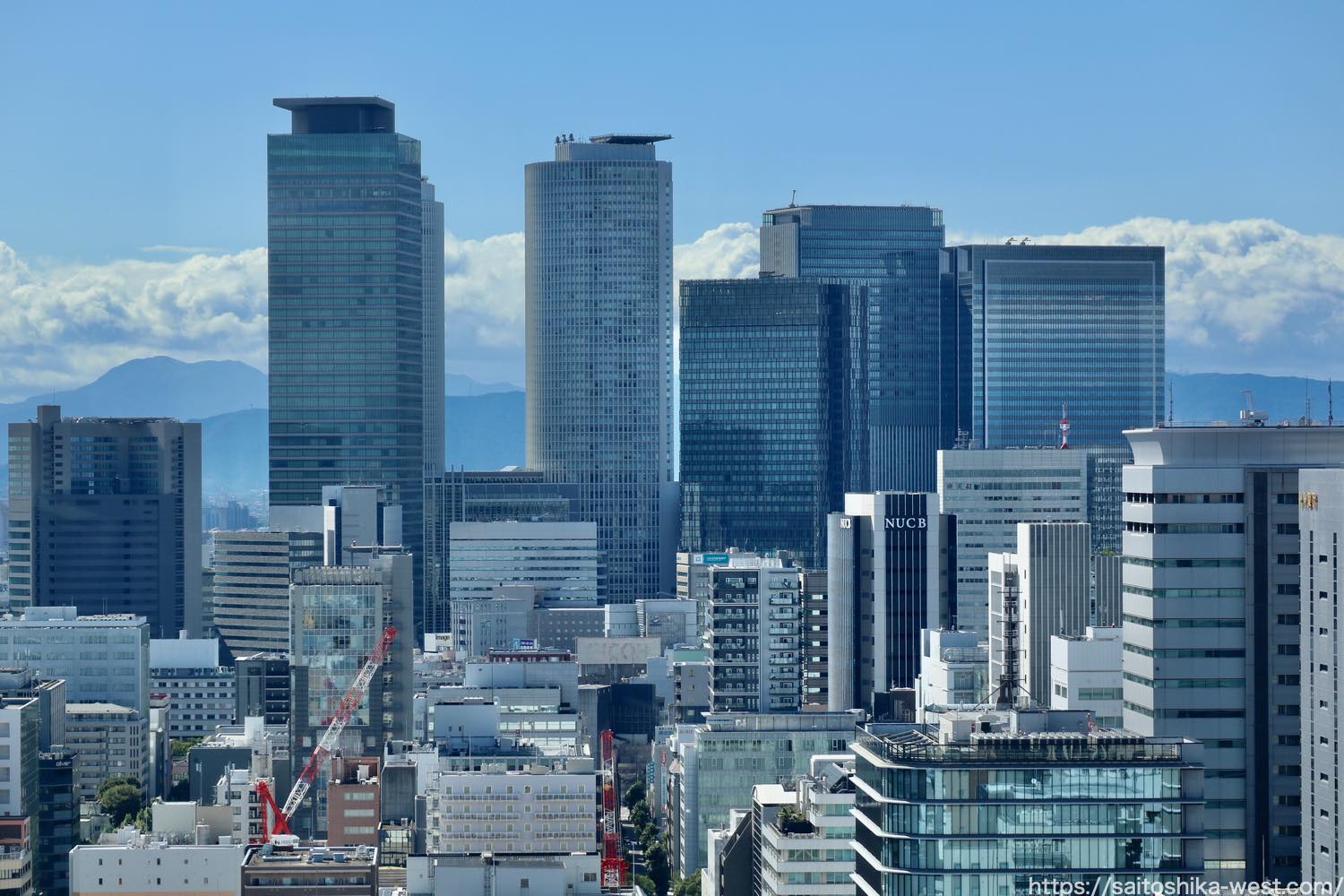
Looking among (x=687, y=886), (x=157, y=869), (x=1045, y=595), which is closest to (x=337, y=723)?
(x=687, y=886)

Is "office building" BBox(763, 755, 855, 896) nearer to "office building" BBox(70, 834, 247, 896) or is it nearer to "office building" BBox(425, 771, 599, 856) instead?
"office building" BBox(70, 834, 247, 896)

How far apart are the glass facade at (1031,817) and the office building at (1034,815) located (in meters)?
0.02

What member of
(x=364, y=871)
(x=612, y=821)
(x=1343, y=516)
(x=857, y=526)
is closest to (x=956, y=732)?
(x=1343, y=516)

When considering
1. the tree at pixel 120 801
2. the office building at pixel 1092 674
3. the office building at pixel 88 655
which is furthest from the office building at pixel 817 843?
the office building at pixel 88 655

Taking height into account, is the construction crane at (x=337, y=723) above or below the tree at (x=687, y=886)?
above

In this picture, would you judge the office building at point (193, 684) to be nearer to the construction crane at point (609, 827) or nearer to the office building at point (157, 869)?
the construction crane at point (609, 827)

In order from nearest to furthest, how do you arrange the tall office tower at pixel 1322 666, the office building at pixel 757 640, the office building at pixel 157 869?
1. the tall office tower at pixel 1322 666
2. the office building at pixel 157 869
3. the office building at pixel 757 640

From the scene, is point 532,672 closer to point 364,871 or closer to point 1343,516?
point 364,871

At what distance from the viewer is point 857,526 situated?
397 feet

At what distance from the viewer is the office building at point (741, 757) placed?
111125 millimetres

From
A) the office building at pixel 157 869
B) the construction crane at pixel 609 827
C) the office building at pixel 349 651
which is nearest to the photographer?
the office building at pixel 157 869

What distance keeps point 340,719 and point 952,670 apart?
38.9 metres

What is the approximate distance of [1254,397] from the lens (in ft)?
341

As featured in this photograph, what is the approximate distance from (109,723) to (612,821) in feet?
114
